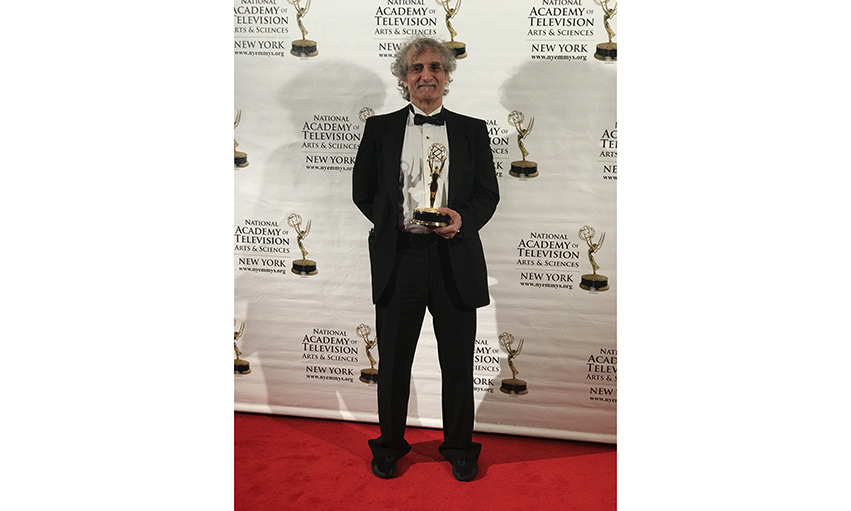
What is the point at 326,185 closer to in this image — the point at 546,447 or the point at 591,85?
the point at 591,85

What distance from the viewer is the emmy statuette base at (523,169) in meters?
2.56

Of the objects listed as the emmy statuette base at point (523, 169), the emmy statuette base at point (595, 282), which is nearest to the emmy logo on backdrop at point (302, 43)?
the emmy statuette base at point (523, 169)

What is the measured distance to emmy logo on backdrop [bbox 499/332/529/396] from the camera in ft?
8.66

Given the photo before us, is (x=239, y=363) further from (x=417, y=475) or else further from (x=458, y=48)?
(x=458, y=48)

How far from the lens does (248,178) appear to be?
280 cm

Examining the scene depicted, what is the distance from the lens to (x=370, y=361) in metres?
2.73

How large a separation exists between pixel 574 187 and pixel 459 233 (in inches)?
18.6

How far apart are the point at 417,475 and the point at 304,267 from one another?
944 millimetres

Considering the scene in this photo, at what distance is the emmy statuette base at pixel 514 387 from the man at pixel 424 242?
0.15 metres

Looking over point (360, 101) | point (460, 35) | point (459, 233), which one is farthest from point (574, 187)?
point (360, 101)

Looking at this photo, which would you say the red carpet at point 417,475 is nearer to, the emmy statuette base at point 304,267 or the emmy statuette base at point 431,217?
the emmy statuette base at point 304,267

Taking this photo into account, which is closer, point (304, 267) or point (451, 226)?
point (451, 226)

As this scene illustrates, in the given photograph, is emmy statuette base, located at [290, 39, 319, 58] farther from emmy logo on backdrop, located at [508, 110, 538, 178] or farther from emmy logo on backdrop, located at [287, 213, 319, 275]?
emmy logo on backdrop, located at [508, 110, 538, 178]

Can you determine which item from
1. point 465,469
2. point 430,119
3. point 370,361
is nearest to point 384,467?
point 465,469
